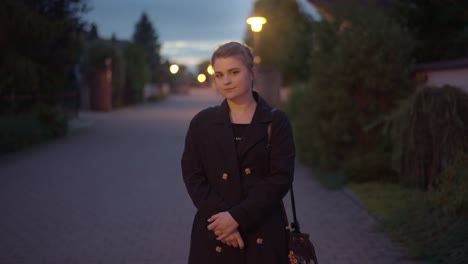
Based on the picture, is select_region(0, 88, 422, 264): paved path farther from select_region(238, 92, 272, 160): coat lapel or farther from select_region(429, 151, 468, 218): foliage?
select_region(238, 92, 272, 160): coat lapel

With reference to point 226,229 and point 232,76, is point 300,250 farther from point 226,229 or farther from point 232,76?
point 232,76

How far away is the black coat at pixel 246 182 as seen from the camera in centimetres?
336

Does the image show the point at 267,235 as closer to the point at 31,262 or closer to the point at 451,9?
the point at 31,262

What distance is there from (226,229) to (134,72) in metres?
42.4

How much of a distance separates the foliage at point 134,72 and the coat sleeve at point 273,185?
4071 cm

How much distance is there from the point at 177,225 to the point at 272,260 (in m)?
4.84

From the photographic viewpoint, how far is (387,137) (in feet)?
37.3

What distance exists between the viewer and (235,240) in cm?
331

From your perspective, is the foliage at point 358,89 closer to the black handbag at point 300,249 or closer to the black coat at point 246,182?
the black handbag at point 300,249

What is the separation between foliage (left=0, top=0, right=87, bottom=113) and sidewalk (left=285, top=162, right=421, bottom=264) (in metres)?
8.77

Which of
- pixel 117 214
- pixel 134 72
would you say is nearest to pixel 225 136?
pixel 117 214

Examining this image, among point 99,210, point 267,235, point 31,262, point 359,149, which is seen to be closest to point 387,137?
point 359,149

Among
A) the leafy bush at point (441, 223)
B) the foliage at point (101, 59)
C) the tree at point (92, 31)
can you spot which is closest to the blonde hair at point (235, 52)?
the leafy bush at point (441, 223)

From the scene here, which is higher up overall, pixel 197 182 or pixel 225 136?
pixel 225 136
